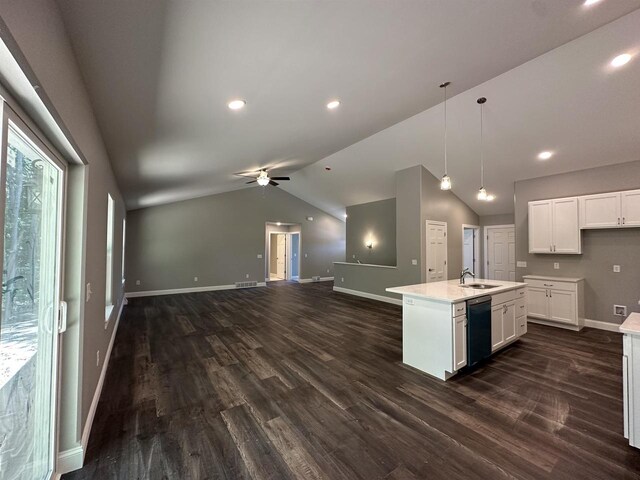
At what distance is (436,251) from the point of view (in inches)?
245

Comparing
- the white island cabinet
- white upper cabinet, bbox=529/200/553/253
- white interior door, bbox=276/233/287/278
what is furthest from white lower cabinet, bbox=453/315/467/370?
white interior door, bbox=276/233/287/278

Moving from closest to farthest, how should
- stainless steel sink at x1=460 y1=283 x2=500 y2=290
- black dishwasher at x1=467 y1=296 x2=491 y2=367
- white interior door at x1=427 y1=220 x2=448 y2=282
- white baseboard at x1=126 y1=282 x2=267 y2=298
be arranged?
1. black dishwasher at x1=467 y1=296 x2=491 y2=367
2. stainless steel sink at x1=460 y1=283 x2=500 y2=290
3. white interior door at x1=427 y1=220 x2=448 y2=282
4. white baseboard at x1=126 y1=282 x2=267 y2=298

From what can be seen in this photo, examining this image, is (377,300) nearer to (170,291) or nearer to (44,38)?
(170,291)

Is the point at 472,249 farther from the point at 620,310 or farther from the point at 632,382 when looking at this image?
the point at 632,382

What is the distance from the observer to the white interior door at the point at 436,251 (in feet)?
19.8

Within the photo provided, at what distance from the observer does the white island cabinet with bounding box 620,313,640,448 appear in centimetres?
184

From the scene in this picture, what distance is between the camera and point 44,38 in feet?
3.26

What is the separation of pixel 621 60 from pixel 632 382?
3.20 metres

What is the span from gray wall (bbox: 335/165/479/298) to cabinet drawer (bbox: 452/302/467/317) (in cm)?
302

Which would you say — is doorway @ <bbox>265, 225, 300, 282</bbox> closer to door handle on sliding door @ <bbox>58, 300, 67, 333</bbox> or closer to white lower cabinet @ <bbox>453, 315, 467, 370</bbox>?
white lower cabinet @ <bbox>453, 315, 467, 370</bbox>

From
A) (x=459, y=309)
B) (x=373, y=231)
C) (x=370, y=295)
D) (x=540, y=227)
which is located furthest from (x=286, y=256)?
(x=459, y=309)

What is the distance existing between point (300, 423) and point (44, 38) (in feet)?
8.76

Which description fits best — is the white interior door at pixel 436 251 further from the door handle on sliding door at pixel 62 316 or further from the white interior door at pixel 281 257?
the white interior door at pixel 281 257

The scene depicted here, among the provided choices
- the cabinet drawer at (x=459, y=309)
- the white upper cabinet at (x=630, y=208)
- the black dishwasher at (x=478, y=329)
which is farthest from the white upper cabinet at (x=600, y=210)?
the cabinet drawer at (x=459, y=309)
